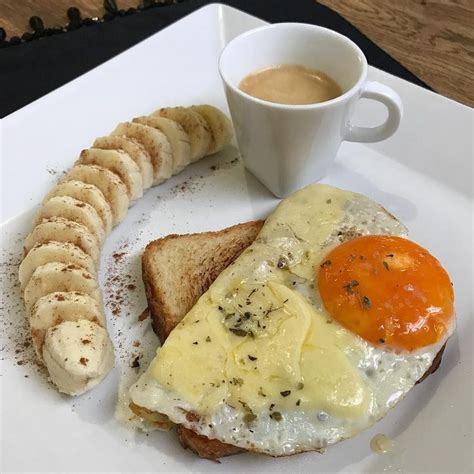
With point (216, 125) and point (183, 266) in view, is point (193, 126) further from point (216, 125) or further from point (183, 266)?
point (183, 266)

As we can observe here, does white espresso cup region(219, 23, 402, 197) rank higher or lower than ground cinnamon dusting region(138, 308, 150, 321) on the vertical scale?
higher

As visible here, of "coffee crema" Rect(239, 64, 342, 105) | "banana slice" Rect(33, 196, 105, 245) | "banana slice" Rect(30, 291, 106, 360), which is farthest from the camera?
"coffee crema" Rect(239, 64, 342, 105)

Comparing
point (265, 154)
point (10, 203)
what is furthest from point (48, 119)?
point (265, 154)

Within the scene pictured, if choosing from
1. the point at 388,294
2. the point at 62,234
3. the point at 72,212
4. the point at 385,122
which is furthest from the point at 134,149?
the point at 388,294

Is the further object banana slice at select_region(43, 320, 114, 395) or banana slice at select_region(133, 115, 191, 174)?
banana slice at select_region(133, 115, 191, 174)

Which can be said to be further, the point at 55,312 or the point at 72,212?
the point at 72,212

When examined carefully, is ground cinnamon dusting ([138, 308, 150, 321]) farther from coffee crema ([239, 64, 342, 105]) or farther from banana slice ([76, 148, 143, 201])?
coffee crema ([239, 64, 342, 105])

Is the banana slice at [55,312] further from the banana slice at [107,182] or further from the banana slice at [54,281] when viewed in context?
the banana slice at [107,182]

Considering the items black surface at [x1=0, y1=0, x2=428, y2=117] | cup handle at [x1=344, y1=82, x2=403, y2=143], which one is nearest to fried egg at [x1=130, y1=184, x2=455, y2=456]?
cup handle at [x1=344, y1=82, x2=403, y2=143]
